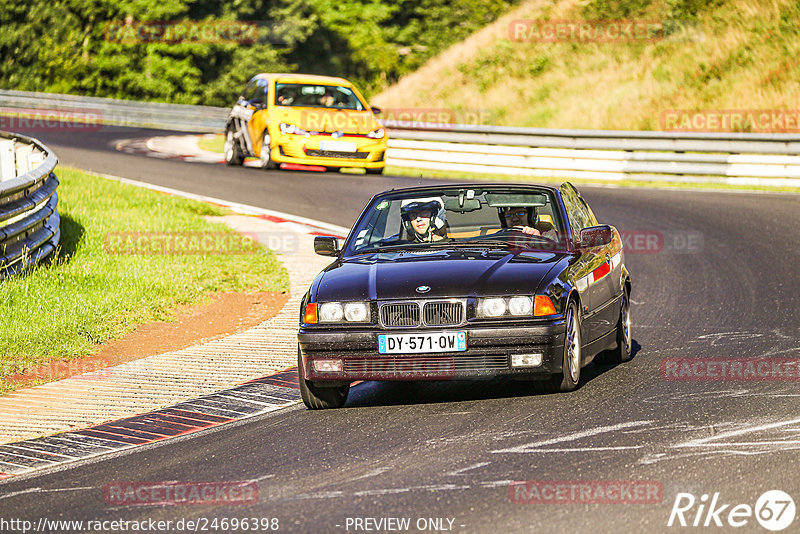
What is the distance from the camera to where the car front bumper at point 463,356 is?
7.46m

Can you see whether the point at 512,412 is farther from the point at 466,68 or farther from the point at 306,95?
the point at 466,68

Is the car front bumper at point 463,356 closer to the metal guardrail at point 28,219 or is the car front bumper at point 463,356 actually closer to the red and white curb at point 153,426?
the red and white curb at point 153,426

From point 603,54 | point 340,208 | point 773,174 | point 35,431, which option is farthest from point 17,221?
point 603,54

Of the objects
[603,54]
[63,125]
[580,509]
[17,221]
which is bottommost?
[63,125]

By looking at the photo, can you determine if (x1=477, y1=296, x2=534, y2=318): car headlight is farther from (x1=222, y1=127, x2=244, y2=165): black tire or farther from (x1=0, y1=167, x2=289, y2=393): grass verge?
(x1=222, y1=127, x2=244, y2=165): black tire

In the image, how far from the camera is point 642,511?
5.29 metres

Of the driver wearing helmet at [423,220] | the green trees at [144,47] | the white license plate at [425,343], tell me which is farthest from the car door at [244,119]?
the green trees at [144,47]

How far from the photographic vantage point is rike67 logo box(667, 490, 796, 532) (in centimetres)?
509

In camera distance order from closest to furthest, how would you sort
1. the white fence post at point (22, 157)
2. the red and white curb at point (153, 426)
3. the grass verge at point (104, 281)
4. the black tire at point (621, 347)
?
the red and white curb at point (153, 426), the black tire at point (621, 347), the grass verge at point (104, 281), the white fence post at point (22, 157)

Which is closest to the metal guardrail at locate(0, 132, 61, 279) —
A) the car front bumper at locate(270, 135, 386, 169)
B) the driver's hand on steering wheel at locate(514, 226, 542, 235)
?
the driver's hand on steering wheel at locate(514, 226, 542, 235)

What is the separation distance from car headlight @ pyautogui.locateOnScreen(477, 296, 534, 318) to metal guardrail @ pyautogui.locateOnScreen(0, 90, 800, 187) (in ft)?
→ 48.5

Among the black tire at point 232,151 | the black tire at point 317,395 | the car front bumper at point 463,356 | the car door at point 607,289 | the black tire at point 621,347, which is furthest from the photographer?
the black tire at point 232,151

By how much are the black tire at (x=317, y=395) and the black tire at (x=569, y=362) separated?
50.9 inches

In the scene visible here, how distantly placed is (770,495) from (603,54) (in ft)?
97.5
